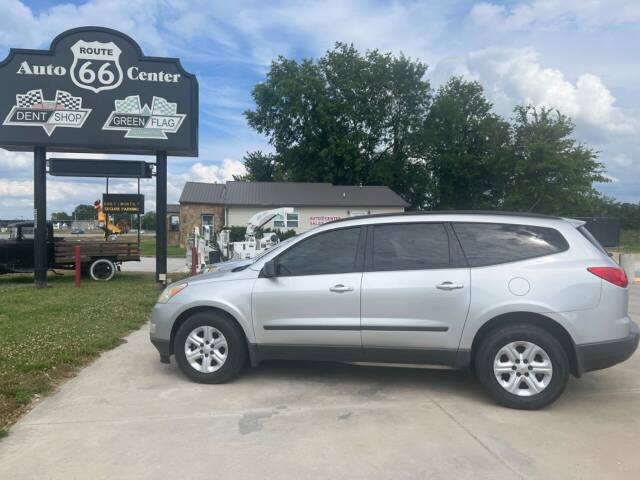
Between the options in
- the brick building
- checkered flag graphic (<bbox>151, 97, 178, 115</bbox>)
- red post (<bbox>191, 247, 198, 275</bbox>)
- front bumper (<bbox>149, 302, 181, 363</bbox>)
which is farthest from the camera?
the brick building

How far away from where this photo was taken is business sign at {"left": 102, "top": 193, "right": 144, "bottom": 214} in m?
20.2

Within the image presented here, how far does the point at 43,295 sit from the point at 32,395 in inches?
301

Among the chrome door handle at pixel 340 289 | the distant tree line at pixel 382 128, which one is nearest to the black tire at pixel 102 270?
the chrome door handle at pixel 340 289

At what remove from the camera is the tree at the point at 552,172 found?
114 feet

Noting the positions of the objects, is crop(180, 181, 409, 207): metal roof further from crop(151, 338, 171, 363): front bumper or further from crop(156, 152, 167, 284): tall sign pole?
crop(151, 338, 171, 363): front bumper

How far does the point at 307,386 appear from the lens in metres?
5.44

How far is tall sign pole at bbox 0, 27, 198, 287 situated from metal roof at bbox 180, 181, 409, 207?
82.5 feet

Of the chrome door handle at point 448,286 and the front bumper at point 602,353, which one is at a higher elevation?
the chrome door handle at point 448,286

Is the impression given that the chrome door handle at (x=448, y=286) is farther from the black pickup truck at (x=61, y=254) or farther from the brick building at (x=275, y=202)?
the brick building at (x=275, y=202)

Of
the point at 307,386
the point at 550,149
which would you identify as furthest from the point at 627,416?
the point at 550,149

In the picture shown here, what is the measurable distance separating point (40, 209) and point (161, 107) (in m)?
3.96

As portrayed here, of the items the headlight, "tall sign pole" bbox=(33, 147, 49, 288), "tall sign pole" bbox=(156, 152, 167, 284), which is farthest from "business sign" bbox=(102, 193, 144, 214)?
the headlight

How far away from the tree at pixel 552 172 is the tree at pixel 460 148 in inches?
273

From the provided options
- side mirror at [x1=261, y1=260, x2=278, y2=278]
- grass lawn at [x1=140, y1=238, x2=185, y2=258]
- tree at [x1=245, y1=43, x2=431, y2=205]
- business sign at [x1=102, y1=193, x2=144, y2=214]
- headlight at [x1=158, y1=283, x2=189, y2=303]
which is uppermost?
tree at [x1=245, y1=43, x2=431, y2=205]
